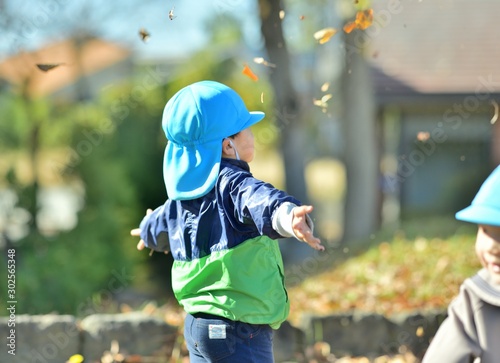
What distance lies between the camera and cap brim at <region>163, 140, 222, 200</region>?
11.5ft

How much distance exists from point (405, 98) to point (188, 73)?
470 centimetres

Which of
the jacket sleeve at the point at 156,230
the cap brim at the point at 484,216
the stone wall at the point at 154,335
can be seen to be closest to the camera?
the cap brim at the point at 484,216

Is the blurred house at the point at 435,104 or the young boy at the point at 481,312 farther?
the blurred house at the point at 435,104

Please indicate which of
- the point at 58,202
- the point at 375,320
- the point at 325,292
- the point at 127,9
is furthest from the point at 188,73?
the point at 375,320

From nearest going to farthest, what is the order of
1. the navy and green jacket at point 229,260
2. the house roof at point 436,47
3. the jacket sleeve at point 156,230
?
the navy and green jacket at point 229,260
the jacket sleeve at point 156,230
the house roof at point 436,47

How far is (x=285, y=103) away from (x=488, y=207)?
9500 millimetres

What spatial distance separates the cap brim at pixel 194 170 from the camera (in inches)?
138

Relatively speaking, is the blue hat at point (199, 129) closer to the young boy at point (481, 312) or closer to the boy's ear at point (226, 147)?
the boy's ear at point (226, 147)

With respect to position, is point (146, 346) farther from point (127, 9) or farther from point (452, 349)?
point (127, 9)

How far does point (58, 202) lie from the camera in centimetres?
2461

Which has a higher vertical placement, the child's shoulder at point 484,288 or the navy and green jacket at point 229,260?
the child's shoulder at point 484,288

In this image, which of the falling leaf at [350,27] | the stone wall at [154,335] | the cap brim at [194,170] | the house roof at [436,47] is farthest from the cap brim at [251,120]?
the house roof at [436,47]

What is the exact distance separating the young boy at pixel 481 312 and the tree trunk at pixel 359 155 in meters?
9.77

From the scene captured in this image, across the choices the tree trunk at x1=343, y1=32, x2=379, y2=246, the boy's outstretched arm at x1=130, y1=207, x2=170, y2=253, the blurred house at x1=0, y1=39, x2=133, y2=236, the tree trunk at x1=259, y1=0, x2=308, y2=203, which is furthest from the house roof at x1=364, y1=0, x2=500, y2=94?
the boy's outstretched arm at x1=130, y1=207, x2=170, y2=253
